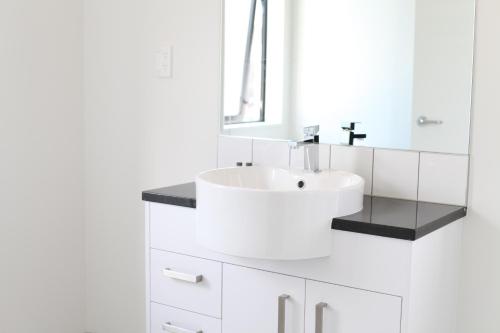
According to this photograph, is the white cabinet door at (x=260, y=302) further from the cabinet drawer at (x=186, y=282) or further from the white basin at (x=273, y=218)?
the white basin at (x=273, y=218)

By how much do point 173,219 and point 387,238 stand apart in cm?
67

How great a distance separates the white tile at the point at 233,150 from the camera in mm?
2312

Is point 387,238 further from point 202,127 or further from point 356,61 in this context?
point 202,127

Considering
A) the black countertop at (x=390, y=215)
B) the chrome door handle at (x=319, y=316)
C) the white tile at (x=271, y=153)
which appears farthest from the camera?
the white tile at (x=271, y=153)

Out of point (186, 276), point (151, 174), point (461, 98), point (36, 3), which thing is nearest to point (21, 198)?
point (151, 174)

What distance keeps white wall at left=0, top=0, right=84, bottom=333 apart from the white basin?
102 cm

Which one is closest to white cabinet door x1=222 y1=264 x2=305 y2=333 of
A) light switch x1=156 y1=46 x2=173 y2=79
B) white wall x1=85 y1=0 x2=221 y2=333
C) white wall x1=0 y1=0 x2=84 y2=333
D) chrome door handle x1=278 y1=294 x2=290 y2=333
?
chrome door handle x1=278 y1=294 x2=290 y2=333

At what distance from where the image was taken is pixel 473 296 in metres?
1.94

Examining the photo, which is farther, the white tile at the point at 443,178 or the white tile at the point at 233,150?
the white tile at the point at 233,150

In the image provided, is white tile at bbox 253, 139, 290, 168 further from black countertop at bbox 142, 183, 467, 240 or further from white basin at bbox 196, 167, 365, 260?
white basin at bbox 196, 167, 365, 260

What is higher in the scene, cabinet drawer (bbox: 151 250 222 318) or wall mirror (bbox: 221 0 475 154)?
wall mirror (bbox: 221 0 475 154)

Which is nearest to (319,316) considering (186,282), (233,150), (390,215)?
(390,215)

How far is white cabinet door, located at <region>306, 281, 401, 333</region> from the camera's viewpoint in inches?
65.5

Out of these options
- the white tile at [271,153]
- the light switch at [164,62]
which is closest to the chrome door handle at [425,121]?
the white tile at [271,153]
